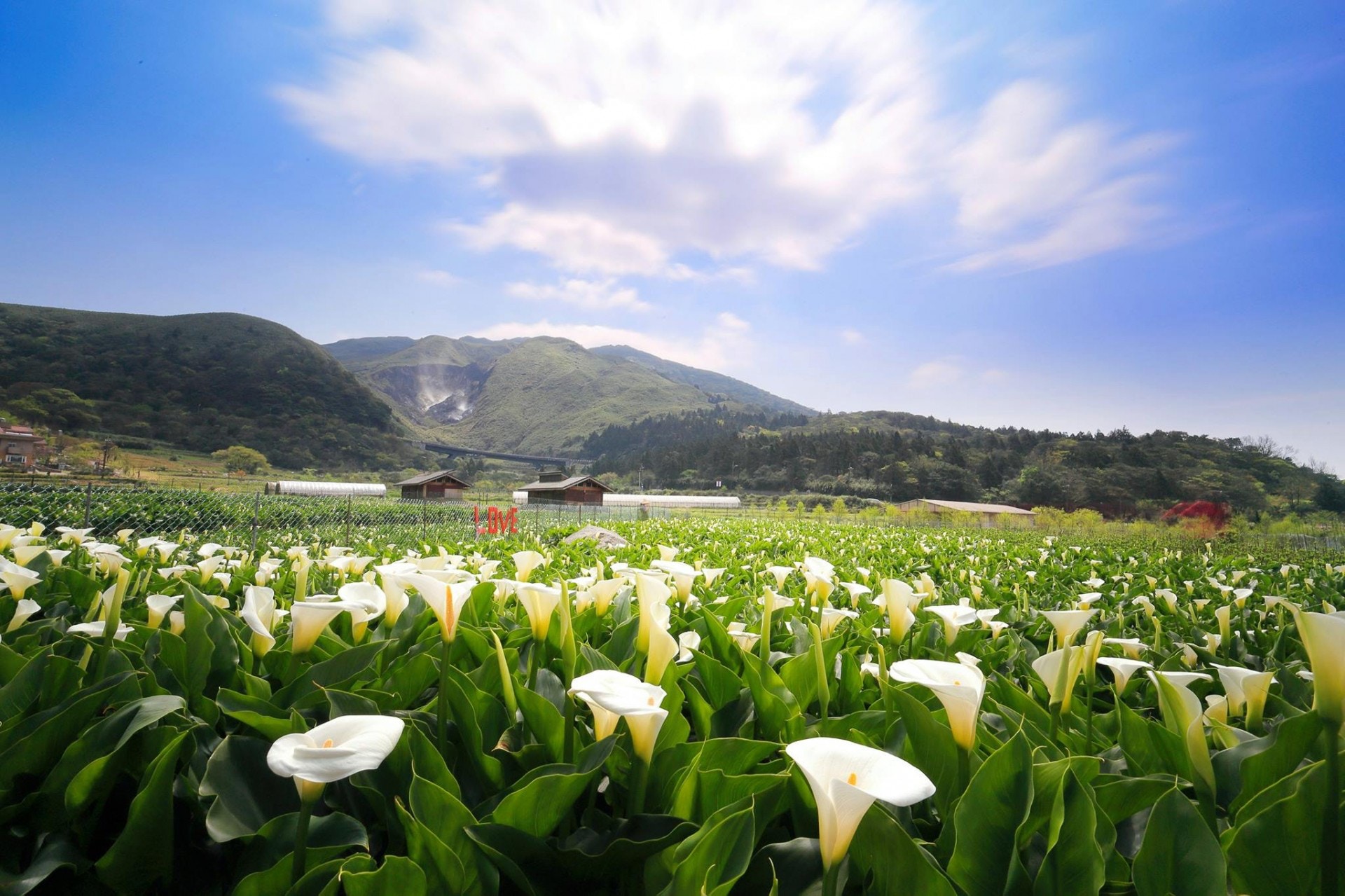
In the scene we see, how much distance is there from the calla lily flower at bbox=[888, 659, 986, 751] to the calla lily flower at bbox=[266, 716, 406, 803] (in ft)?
2.53

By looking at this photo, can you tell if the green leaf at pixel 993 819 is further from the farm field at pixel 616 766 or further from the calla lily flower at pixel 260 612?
the calla lily flower at pixel 260 612

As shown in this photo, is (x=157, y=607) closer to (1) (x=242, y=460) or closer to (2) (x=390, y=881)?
(2) (x=390, y=881)

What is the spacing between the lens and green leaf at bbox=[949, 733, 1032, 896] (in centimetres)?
86

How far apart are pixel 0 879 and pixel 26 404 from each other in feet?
327

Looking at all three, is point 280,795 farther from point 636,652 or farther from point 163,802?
point 636,652

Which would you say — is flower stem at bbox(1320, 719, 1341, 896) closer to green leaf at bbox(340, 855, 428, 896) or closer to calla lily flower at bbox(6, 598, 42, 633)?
green leaf at bbox(340, 855, 428, 896)

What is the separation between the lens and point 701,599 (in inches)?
112

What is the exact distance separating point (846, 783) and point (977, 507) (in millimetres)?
53969

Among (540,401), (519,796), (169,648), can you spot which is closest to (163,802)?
(519,796)

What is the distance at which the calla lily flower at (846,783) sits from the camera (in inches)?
29.5

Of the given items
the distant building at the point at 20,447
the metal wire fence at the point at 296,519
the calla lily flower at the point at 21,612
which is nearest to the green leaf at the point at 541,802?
the calla lily flower at the point at 21,612

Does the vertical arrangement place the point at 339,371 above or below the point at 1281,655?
above

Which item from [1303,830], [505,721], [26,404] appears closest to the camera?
[1303,830]

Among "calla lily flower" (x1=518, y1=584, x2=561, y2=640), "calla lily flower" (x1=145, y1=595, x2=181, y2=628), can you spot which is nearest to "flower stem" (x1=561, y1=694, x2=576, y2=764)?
"calla lily flower" (x1=518, y1=584, x2=561, y2=640)
